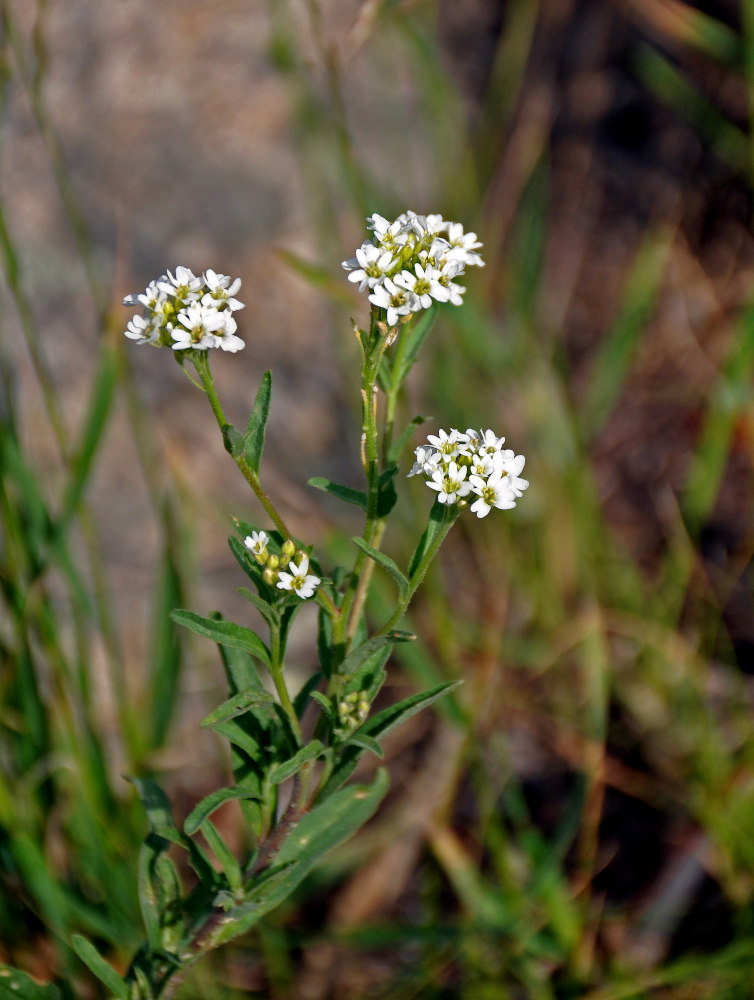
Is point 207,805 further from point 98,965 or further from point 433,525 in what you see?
point 433,525

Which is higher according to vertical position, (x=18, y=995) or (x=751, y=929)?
(x=18, y=995)

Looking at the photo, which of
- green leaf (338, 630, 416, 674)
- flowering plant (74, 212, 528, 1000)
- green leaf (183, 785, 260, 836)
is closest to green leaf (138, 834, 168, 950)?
flowering plant (74, 212, 528, 1000)

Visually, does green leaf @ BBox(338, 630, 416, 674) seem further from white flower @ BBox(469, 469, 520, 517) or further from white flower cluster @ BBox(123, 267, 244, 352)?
white flower cluster @ BBox(123, 267, 244, 352)

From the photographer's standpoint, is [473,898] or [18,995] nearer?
[18,995]

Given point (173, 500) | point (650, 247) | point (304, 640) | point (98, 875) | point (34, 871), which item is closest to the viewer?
point (34, 871)

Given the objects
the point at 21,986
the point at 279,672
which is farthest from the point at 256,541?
the point at 21,986

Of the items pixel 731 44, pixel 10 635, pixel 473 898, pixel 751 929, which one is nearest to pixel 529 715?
pixel 473 898

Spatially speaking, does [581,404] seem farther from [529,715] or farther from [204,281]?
[204,281]
